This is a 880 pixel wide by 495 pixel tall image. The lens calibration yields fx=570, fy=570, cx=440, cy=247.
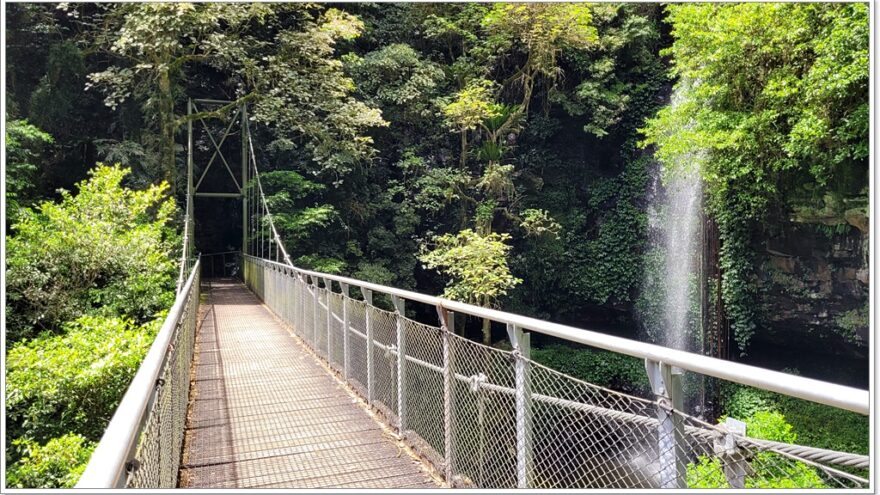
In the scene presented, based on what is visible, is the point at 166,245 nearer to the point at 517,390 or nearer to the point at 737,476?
the point at 517,390

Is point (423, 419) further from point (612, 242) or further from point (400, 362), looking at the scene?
point (612, 242)

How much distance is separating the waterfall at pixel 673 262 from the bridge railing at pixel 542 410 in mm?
12831

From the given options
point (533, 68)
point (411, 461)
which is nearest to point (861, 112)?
point (411, 461)

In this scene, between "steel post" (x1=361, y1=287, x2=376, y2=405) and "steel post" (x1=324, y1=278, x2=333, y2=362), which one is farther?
"steel post" (x1=324, y1=278, x2=333, y2=362)

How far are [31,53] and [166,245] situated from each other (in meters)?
7.35

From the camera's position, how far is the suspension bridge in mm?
1459

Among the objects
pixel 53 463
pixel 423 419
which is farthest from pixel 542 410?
pixel 53 463

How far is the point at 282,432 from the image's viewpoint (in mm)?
4012

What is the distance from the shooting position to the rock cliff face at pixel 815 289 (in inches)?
516

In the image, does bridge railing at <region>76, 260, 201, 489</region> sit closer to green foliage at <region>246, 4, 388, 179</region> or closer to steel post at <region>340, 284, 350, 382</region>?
steel post at <region>340, 284, 350, 382</region>

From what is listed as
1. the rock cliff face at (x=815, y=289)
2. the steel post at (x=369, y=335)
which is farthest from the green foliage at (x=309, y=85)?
the rock cliff face at (x=815, y=289)

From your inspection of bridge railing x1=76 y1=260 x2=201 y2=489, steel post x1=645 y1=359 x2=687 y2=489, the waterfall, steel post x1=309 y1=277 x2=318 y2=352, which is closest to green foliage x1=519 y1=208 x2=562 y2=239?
the waterfall

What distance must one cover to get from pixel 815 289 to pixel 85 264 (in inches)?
650

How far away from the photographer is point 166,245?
13359mm
